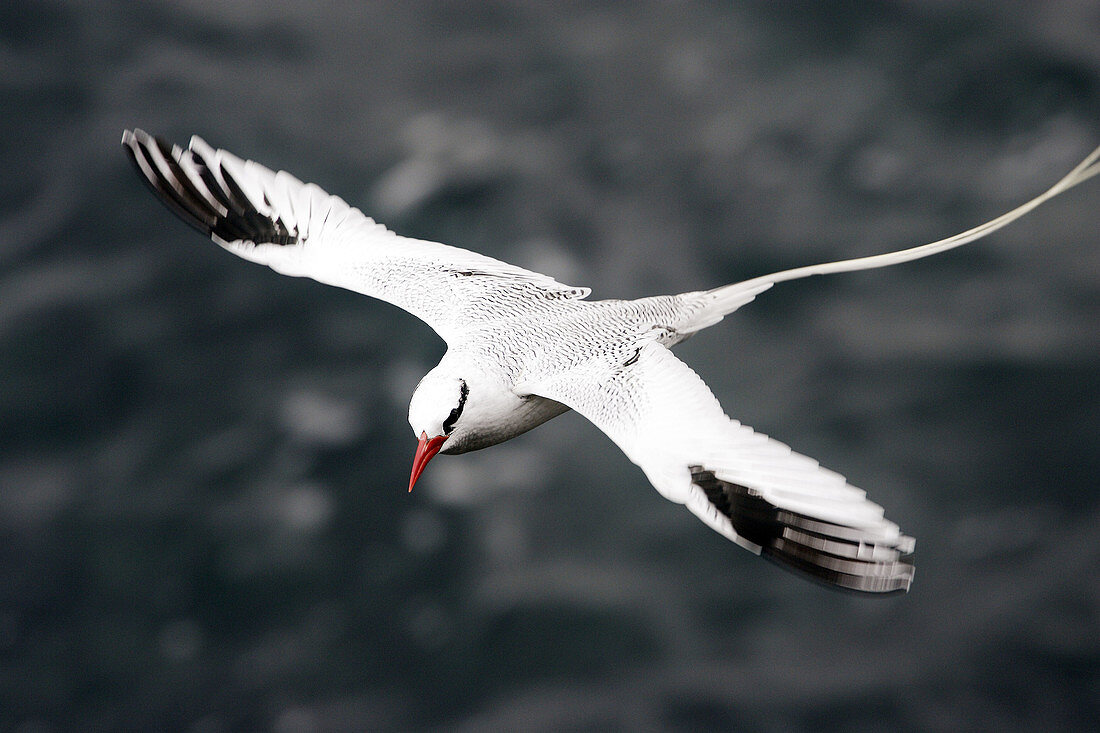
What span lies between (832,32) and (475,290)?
20.1m

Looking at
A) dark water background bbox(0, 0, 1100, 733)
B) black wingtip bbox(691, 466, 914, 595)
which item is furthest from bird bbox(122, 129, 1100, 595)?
dark water background bbox(0, 0, 1100, 733)

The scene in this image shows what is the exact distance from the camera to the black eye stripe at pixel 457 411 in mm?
9336

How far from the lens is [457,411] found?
9.35 metres

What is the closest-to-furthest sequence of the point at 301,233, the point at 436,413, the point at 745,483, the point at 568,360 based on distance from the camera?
the point at 745,483 → the point at 436,413 → the point at 568,360 → the point at 301,233

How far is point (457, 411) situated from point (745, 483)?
266 cm

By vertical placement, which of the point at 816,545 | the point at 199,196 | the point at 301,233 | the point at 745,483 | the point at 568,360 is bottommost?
the point at 816,545

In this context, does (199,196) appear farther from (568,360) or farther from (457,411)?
(568,360)

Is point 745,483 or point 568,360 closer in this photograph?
point 745,483

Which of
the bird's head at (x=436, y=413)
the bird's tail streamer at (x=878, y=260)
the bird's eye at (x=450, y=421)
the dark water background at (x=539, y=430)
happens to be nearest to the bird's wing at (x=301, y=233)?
the bird's tail streamer at (x=878, y=260)

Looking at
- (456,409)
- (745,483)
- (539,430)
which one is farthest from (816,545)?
(539,430)

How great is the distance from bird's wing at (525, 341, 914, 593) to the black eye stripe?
0.78 m

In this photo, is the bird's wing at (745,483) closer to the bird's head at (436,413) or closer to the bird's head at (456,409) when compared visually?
the bird's head at (456,409)

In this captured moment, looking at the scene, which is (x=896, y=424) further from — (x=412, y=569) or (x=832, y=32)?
(x=412, y=569)

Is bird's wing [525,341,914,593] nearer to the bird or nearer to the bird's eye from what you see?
the bird
